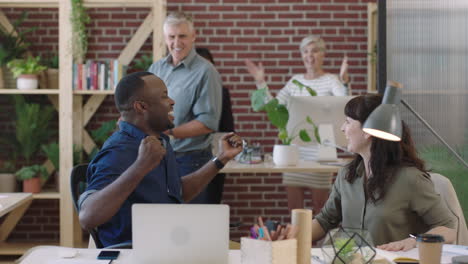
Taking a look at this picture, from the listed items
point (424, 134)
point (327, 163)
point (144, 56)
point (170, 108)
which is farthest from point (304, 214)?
point (144, 56)

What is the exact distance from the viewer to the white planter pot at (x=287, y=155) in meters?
3.97

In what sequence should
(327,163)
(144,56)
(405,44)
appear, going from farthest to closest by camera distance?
(144,56), (327,163), (405,44)

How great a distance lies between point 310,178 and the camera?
4773 millimetres

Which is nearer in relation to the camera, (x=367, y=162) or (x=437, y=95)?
(x=367, y=162)

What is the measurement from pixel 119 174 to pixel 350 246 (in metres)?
0.92

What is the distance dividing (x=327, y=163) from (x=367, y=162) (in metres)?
1.74

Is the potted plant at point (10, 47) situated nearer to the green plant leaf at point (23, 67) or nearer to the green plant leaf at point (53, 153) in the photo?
the green plant leaf at point (23, 67)

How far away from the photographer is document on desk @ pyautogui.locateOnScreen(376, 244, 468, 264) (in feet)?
5.92

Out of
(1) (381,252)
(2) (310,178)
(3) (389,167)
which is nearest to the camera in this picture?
(1) (381,252)

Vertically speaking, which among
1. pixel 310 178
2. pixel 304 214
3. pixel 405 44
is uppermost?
pixel 405 44

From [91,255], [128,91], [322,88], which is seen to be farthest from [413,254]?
[322,88]

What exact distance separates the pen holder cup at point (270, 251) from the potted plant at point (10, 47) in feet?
12.1

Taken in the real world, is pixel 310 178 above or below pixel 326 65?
below

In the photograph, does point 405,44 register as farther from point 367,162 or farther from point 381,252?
point 381,252
